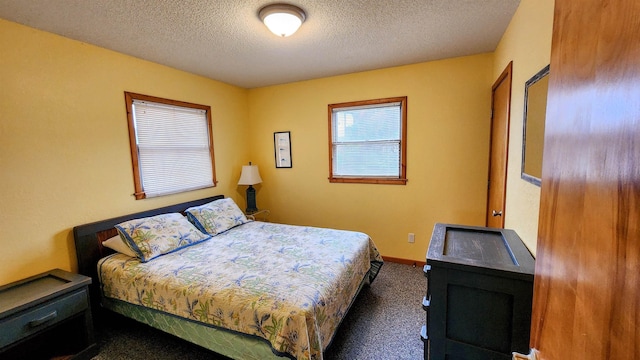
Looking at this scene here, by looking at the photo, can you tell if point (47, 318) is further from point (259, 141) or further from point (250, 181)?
point (259, 141)

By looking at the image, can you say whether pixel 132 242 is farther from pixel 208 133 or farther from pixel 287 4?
pixel 287 4

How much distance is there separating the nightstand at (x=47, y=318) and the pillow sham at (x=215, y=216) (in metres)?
1.06

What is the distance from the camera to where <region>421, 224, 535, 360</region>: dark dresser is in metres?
1.16

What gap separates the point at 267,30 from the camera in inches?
84.4

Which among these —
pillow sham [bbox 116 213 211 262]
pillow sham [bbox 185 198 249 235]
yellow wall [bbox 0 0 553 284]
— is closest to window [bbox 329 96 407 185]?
yellow wall [bbox 0 0 553 284]

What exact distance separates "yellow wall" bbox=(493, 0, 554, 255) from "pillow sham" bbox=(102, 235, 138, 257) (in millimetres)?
2918

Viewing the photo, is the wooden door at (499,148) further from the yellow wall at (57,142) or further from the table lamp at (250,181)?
the yellow wall at (57,142)

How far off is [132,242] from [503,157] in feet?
10.7

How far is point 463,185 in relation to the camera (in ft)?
9.82

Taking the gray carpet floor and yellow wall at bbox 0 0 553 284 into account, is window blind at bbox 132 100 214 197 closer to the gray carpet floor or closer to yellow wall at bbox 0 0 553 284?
yellow wall at bbox 0 0 553 284

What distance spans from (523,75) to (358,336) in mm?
2211

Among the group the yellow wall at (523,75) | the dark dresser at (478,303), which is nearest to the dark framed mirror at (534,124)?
the yellow wall at (523,75)

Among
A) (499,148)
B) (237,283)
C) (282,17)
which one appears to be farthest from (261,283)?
(499,148)

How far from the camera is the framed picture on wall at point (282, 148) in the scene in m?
3.88
